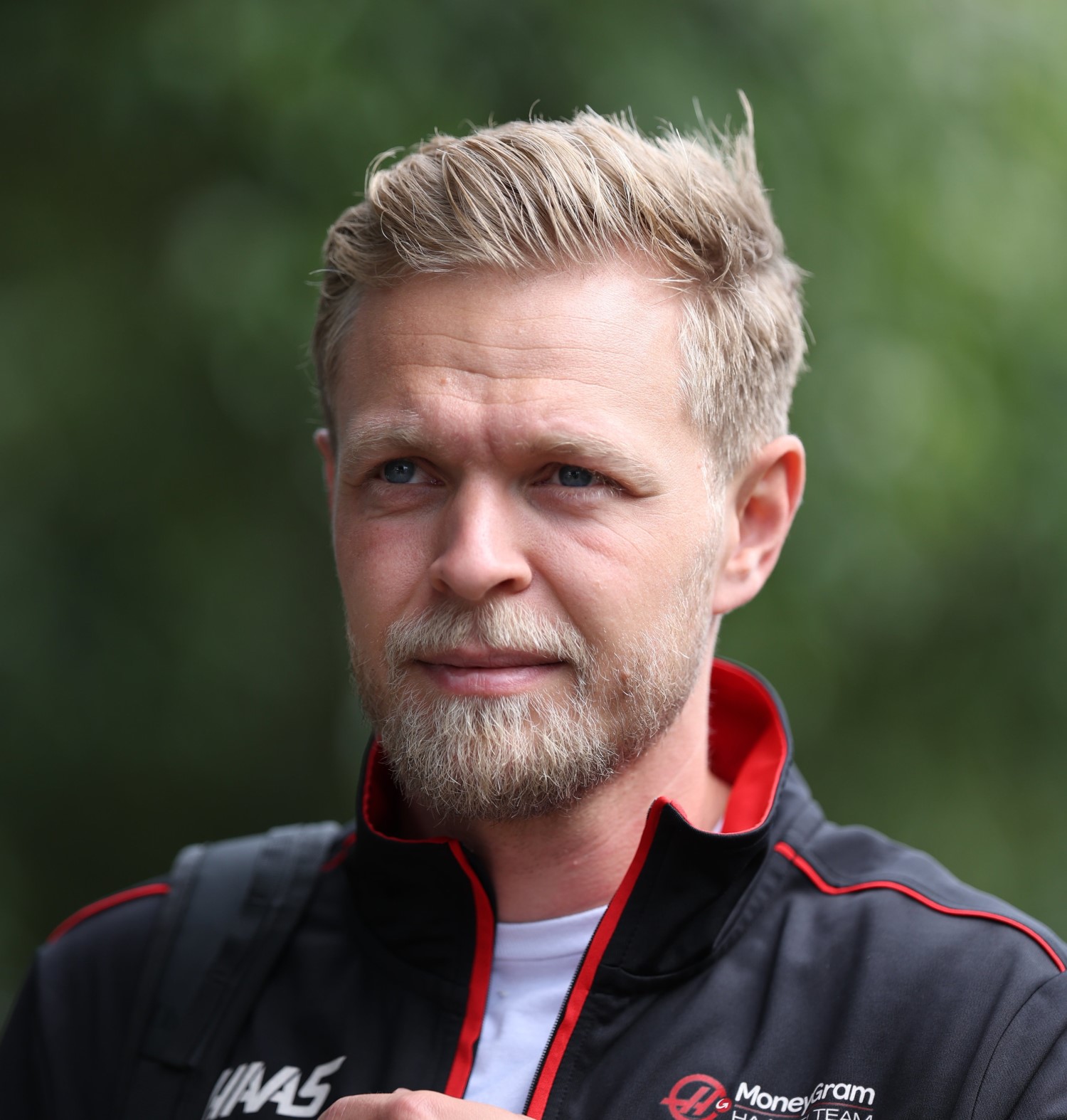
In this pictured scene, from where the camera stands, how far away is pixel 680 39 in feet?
11.4

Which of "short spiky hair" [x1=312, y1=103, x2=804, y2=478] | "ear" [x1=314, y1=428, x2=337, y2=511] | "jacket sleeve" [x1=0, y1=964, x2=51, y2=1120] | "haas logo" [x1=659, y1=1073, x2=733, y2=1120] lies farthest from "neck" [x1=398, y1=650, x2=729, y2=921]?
"jacket sleeve" [x1=0, y1=964, x2=51, y2=1120]

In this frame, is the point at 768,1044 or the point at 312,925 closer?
the point at 768,1044

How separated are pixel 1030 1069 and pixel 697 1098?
1.44 feet

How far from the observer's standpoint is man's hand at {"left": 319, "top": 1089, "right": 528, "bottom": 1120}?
172 cm

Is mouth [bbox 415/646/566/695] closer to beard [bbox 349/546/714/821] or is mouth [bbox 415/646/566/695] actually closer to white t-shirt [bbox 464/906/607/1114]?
beard [bbox 349/546/714/821]

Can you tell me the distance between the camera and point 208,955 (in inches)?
88.7

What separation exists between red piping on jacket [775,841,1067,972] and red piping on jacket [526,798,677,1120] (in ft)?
1.01

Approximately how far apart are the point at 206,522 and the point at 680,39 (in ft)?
6.81

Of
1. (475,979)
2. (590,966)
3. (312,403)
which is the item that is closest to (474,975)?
(475,979)

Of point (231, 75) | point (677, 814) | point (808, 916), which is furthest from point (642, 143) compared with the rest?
point (231, 75)

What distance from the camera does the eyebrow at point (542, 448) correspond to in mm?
1969


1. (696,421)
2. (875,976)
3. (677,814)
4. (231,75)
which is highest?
(231,75)

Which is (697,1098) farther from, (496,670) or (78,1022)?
(78,1022)

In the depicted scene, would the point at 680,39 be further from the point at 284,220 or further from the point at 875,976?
the point at 875,976
